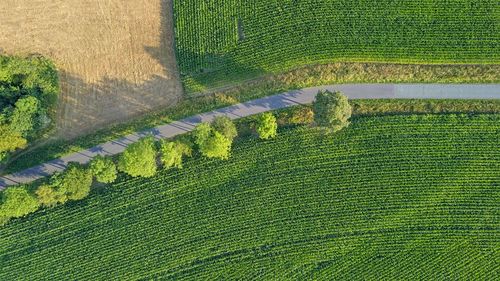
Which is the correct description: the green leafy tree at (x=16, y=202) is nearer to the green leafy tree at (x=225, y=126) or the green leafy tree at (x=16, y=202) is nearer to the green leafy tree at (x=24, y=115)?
the green leafy tree at (x=24, y=115)

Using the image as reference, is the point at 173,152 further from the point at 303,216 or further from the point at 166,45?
the point at 303,216

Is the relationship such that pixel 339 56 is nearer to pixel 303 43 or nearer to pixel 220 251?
pixel 303 43

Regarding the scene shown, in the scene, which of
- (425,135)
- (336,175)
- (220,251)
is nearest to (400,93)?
(425,135)

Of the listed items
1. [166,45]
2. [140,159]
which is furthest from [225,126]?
[166,45]

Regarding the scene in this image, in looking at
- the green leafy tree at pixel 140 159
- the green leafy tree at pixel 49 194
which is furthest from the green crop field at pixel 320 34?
the green leafy tree at pixel 49 194

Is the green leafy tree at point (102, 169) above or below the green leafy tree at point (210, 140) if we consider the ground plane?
below

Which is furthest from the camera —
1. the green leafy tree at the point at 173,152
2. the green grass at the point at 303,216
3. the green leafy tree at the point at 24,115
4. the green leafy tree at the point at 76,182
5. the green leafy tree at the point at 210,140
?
the green leafy tree at the point at 24,115
